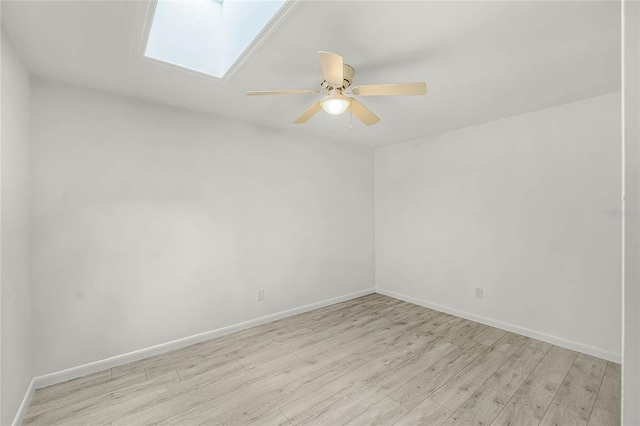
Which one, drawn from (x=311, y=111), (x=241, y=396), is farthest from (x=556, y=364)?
(x=311, y=111)

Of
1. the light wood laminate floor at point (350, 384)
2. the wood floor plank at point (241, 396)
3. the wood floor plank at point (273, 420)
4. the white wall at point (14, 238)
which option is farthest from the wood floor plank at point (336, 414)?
the white wall at point (14, 238)

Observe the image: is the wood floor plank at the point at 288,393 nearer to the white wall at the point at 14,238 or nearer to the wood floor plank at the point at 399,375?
the wood floor plank at the point at 399,375

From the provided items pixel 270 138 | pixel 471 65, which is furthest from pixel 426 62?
pixel 270 138

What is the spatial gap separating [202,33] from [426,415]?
2.99m

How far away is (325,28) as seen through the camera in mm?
1513

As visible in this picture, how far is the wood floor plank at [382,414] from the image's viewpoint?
5.65 ft

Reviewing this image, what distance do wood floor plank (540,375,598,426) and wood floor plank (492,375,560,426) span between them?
0.03 m

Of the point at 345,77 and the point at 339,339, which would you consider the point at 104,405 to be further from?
the point at 345,77

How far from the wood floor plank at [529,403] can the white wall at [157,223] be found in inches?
90.4

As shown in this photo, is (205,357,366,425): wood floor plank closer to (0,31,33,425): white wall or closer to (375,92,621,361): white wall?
(0,31,33,425): white wall

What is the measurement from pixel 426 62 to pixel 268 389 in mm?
2578

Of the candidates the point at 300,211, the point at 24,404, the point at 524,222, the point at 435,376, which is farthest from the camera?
the point at 300,211

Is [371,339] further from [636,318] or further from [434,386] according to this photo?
[636,318]

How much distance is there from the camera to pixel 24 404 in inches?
70.7
